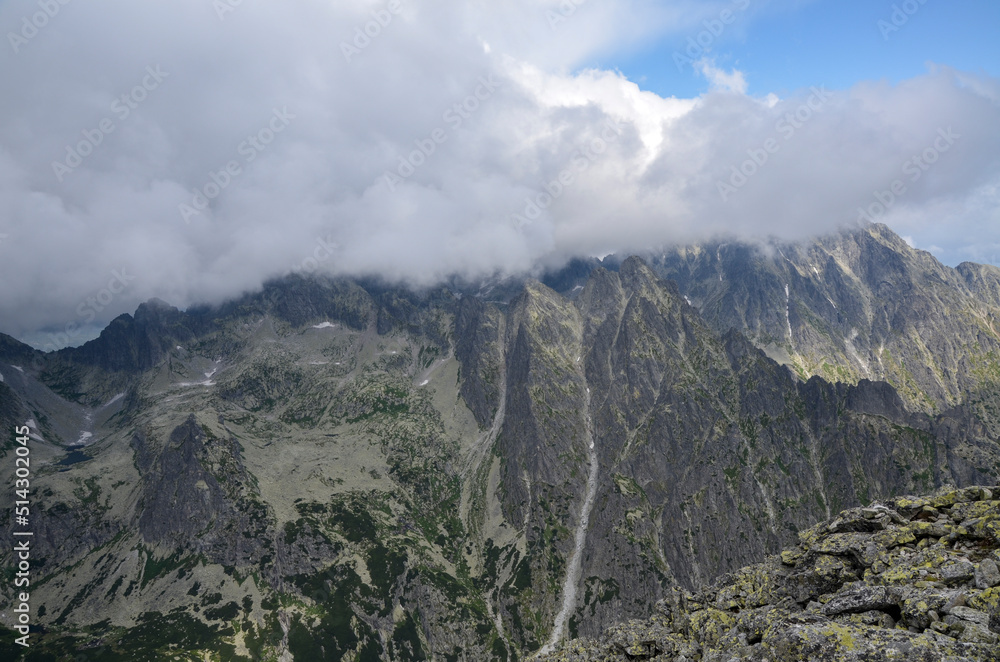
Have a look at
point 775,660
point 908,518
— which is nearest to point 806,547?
point 908,518

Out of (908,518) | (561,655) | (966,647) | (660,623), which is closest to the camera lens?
(966,647)

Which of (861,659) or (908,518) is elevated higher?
(908,518)

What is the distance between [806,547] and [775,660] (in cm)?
2242

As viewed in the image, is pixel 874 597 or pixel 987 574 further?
pixel 874 597

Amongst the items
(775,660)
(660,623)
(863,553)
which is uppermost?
(863,553)

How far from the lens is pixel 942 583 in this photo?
92.2 ft

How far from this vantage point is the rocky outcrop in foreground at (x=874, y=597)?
79.6 feet

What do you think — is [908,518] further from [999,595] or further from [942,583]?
[999,595]

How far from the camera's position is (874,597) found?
29172 millimetres

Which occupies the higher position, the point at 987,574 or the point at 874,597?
the point at 987,574

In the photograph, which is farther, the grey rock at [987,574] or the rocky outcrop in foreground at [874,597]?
the grey rock at [987,574]

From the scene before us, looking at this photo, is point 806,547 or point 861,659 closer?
point 861,659

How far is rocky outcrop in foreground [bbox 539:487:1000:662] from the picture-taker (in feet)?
79.6

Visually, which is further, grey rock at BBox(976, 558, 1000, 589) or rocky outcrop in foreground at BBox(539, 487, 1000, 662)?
grey rock at BBox(976, 558, 1000, 589)
